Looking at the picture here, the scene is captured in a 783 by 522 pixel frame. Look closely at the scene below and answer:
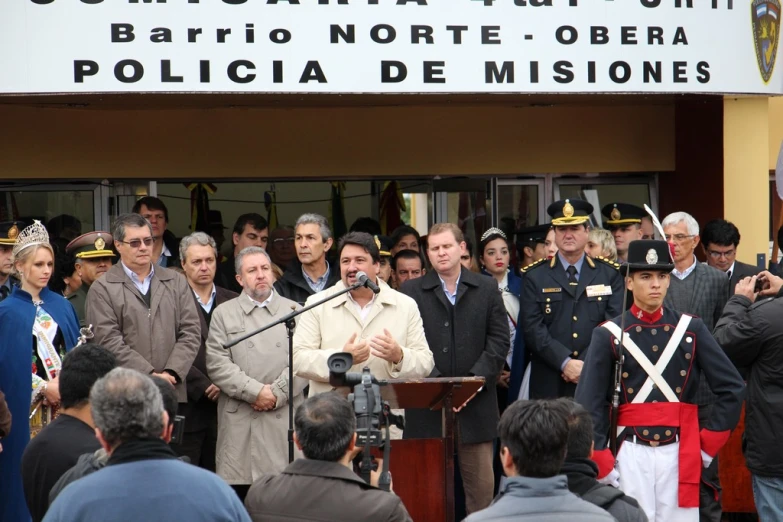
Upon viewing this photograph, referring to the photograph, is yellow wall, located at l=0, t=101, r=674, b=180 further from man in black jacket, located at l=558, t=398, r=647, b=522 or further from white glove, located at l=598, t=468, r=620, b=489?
man in black jacket, located at l=558, t=398, r=647, b=522

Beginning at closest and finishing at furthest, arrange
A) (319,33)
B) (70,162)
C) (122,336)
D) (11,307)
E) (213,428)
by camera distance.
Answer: (11,307), (122,336), (213,428), (319,33), (70,162)

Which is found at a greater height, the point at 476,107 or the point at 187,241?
the point at 476,107

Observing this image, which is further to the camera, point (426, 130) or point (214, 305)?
point (426, 130)

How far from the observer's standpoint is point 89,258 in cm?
803

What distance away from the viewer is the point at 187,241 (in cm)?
769

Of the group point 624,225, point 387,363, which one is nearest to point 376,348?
point 387,363

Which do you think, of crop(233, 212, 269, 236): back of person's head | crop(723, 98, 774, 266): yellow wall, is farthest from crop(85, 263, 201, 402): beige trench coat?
crop(723, 98, 774, 266): yellow wall

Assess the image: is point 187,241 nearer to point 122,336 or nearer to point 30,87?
point 122,336

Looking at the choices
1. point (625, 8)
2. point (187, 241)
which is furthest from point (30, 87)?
point (625, 8)

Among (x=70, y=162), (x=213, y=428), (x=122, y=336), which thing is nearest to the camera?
(x=122, y=336)

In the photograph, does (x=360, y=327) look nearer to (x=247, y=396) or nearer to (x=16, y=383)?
(x=247, y=396)

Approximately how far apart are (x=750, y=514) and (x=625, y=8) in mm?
3652

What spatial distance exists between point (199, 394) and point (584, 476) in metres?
3.60

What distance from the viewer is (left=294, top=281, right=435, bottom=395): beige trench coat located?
6762 millimetres
